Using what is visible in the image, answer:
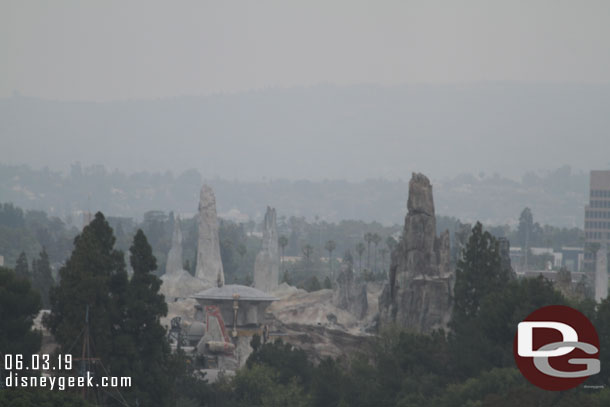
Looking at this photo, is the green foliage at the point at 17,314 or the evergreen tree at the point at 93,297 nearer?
the evergreen tree at the point at 93,297

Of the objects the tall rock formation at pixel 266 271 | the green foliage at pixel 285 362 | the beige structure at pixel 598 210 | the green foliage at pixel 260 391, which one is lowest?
the green foliage at pixel 260 391

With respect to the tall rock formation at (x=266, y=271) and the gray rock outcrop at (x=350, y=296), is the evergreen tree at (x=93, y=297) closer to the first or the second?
the gray rock outcrop at (x=350, y=296)

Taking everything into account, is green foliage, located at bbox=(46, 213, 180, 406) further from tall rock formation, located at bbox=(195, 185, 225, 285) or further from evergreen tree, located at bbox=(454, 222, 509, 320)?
tall rock formation, located at bbox=(195, 185, 225, 285)

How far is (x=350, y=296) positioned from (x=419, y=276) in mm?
23131

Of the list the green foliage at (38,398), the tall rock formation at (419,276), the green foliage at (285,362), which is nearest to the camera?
the green foliage at (38,398)

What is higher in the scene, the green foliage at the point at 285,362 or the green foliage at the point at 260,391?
the green foliage at the point at 285,362

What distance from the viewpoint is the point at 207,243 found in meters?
94.1

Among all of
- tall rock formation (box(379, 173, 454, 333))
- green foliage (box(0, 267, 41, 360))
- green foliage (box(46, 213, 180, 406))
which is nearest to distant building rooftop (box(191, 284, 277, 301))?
tall rock formation (box(379, 173, 454, 333))

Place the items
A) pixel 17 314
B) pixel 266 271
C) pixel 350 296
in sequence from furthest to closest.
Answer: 1. pixel 266 271
2. pixel 350 296
3. pixel 17 314

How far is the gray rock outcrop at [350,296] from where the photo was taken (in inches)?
3330

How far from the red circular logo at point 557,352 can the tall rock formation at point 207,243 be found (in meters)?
55.0

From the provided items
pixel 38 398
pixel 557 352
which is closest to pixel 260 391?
pixel 38 398

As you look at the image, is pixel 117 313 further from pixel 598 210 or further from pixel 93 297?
pixel 598 210

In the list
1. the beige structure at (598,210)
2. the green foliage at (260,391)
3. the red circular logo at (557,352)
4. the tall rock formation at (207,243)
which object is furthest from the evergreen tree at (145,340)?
the beige structure at (598,210)
